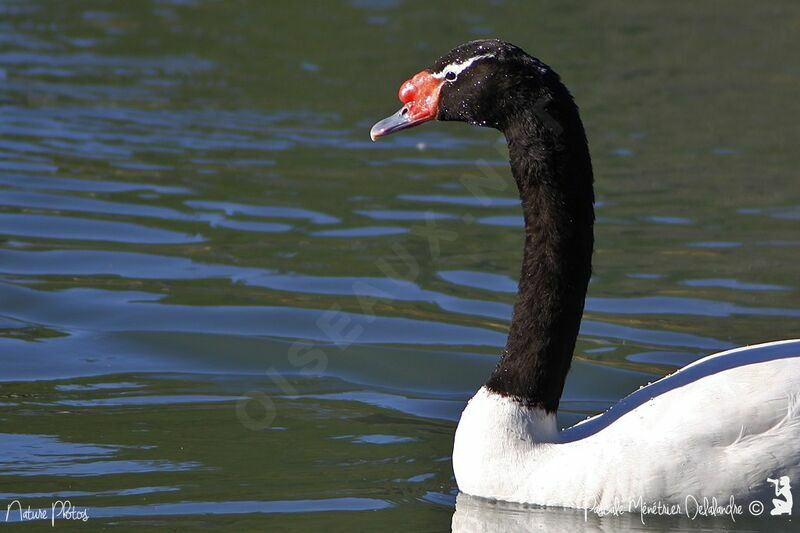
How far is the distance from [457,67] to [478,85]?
16 cm

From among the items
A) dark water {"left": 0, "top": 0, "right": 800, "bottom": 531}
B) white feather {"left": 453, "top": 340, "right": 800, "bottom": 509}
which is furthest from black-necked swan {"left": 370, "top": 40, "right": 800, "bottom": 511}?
dark water {"left": 0, "top": 0, "right": 800, "bottom": 531}

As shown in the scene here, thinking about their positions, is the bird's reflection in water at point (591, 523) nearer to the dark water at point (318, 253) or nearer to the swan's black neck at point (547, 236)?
the dark water at point (318, 253)

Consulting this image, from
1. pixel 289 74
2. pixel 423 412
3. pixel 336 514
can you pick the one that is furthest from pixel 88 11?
pixel 336 514

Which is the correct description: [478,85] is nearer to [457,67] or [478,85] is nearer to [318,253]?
[457,67]

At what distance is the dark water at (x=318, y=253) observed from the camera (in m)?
6.39

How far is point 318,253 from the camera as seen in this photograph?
996cm

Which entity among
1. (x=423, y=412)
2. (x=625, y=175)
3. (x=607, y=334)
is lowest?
Answer: (x=423, y=412)

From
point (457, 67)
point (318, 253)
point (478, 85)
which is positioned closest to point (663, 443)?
point (478, 85)

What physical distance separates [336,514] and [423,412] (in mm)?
1584

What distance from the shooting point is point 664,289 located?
9164 millimetres

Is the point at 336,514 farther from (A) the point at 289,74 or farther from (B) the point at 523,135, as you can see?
(A) the point at 289,74

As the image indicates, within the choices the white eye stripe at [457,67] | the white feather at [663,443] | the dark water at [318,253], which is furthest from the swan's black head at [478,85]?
the dark water at [318,253]

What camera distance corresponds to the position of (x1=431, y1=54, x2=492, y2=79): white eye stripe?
5.95m

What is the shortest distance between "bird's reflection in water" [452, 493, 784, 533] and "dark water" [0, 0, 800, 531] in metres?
0.02
